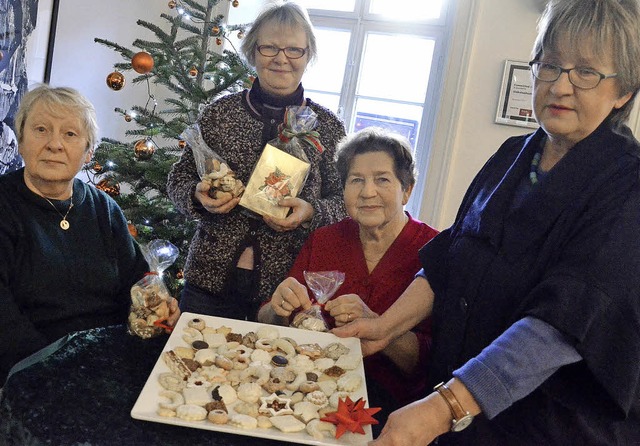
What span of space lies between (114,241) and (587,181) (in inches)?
54.0

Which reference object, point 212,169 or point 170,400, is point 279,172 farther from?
point 170,400

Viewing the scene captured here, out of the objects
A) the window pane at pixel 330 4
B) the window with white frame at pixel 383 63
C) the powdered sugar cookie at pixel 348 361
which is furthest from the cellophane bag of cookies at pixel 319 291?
the window pane at pixel 330 4

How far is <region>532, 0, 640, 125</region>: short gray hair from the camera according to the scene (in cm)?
106

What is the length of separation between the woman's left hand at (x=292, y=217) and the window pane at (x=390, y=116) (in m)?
2.55

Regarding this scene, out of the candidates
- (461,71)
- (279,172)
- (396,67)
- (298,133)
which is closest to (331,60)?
(396,67)

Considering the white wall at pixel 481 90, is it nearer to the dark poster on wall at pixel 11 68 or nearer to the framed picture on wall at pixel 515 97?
the framed picture on wall at pixel 515 97

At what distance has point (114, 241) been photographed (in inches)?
70.8

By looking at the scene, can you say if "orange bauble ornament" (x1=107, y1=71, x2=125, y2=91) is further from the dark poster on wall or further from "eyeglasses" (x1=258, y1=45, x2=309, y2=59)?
"eyeglasses" (x1=258, y1=45, x2=309, y2=59)

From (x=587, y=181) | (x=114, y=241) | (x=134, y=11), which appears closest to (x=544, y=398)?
(x=587, y=181)

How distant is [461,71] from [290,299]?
2726 millimetres

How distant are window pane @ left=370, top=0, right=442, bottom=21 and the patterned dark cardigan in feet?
8.48

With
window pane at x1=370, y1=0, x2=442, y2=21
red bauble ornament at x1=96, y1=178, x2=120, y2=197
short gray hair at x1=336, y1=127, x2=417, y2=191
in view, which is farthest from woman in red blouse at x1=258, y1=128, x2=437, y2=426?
window pane at x1=370, y1=0, x2=442, y2=21

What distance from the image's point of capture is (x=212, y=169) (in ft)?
6.17

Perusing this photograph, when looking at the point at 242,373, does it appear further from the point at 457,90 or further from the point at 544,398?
the point at 457,90
